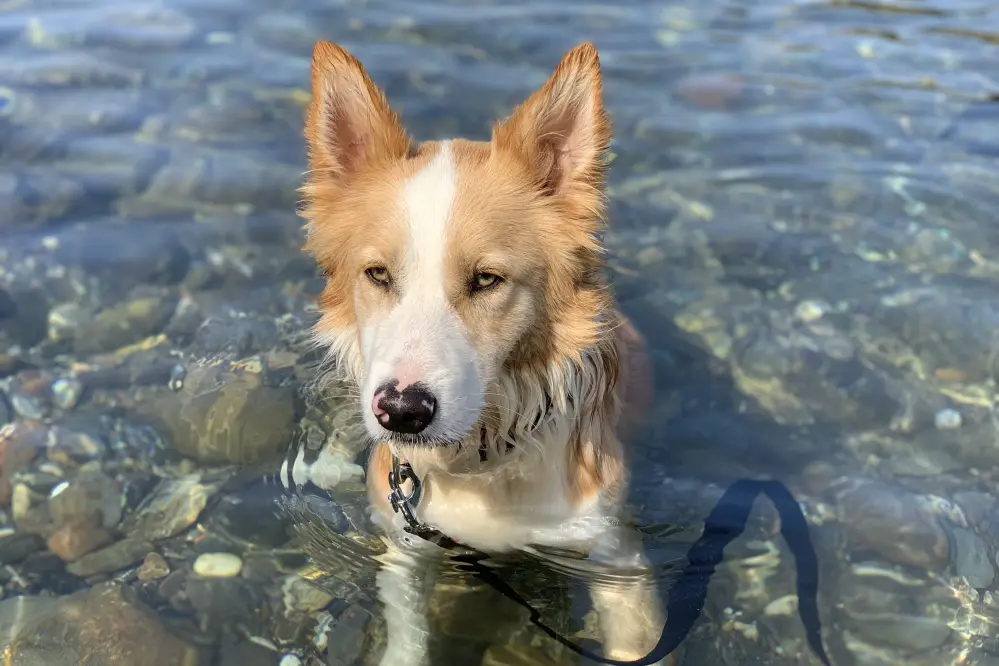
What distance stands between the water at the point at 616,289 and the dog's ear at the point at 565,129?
5.84 feet

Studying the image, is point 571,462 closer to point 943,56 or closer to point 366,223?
point 366,223

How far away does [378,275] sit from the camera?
326 centimetres

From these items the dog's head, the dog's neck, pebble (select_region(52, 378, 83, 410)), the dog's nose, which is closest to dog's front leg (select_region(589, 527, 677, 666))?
the dog's neck

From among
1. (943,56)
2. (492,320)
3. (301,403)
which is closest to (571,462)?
(492,320)

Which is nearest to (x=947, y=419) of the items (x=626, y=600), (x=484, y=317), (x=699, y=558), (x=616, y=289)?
(x=699, y=558)

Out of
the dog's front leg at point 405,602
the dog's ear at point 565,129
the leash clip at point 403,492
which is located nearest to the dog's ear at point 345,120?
the dog's ear at point 565,129

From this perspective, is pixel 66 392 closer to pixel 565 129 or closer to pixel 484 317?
pixel 484 317

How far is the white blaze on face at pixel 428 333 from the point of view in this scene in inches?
113

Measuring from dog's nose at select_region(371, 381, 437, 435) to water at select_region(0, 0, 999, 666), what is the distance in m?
1.31

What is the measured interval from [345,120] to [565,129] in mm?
935

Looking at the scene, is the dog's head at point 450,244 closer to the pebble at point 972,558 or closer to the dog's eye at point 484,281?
the dog's eye at point 484,281

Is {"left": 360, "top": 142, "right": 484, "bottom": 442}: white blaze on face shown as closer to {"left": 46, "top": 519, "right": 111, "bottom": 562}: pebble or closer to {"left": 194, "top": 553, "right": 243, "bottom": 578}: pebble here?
{"left": 194, "top": 553, "right": 243, "bottom": 578}: pebble

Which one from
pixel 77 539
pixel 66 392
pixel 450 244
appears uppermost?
pixel 450 244

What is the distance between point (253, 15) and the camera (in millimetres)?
9195
